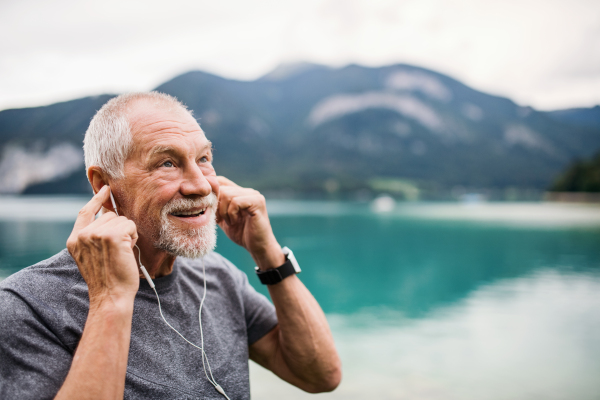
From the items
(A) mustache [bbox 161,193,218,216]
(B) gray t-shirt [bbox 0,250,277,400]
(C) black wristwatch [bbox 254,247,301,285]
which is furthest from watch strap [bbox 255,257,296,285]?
(A) mustache [bbox 161,193,218,216]

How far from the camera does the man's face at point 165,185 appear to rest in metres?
1.54

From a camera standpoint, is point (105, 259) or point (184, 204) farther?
point (184, 204)

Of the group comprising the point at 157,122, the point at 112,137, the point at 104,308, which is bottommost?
the point at 104,308

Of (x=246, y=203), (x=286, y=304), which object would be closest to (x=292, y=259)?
(x=286, y=304)

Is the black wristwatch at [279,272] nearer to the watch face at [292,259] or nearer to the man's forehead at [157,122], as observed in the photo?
the watch face at [292,259]

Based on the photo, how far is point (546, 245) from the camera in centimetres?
2441

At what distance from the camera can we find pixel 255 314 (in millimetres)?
1912

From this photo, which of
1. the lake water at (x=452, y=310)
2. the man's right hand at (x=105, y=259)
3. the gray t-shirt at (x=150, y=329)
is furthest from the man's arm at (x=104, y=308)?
the lake water at (x=452, y=310)

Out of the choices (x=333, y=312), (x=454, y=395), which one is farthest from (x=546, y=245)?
(x=454, y=395)

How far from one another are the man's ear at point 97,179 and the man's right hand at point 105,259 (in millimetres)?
323

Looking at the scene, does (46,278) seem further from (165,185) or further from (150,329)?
(165,185)

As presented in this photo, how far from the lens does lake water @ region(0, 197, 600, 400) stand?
7.00 m

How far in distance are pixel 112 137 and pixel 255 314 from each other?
946 mm

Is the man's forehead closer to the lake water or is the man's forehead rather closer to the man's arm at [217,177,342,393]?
the man's arm at [217,177,342,393]
